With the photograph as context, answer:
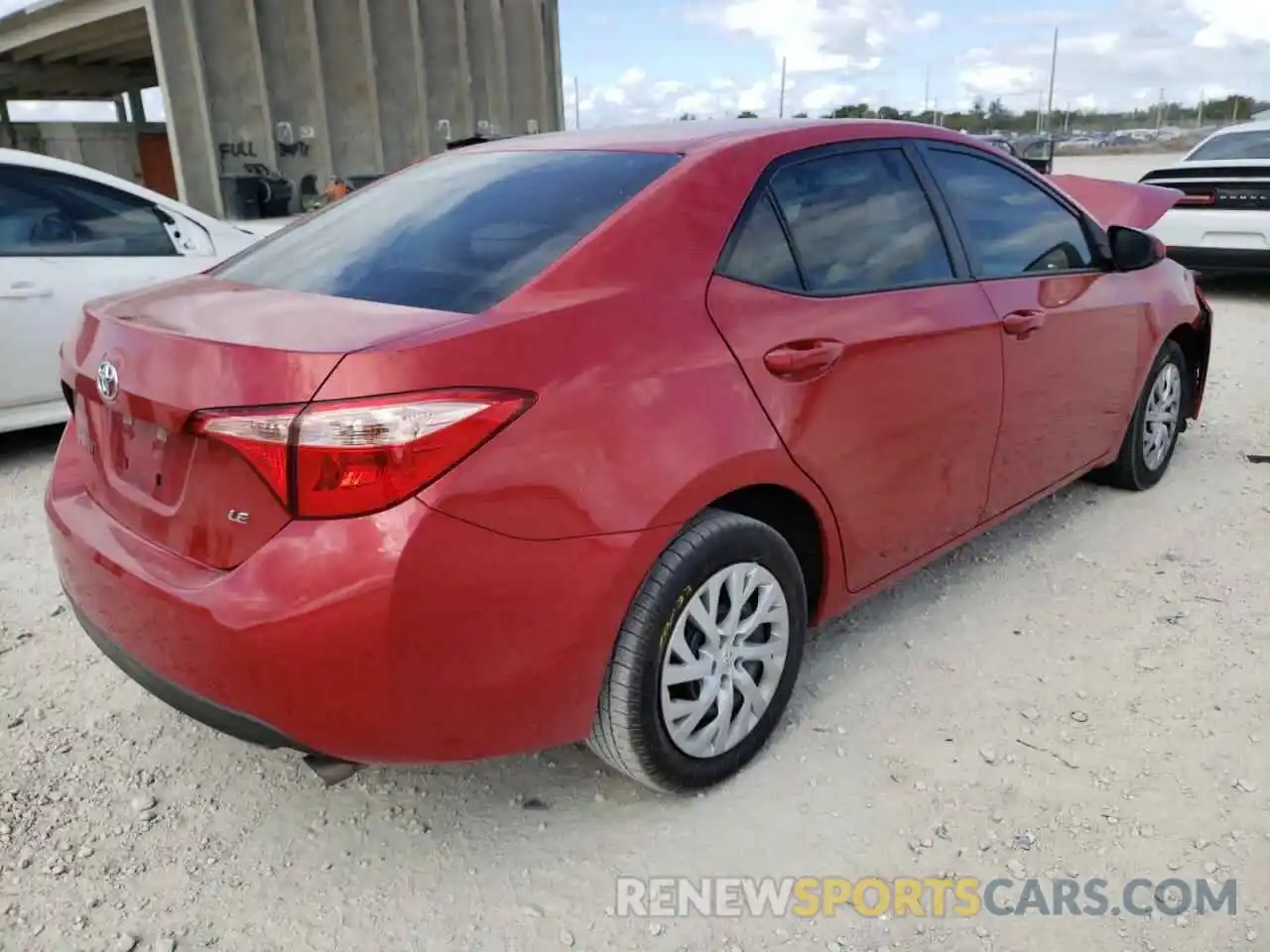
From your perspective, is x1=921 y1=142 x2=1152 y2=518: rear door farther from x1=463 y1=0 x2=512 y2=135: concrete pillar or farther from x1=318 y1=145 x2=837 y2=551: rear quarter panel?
x1=463 y1=0 x2=512 y2=135: concrete pillar

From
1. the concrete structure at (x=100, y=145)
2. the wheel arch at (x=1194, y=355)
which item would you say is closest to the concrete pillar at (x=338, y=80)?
the concrete structure at (x=100, y=145)

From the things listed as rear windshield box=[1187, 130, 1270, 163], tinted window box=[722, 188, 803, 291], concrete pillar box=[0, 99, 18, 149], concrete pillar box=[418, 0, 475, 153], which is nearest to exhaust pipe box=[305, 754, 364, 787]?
tinted window box=[722, 188, 803, 291]

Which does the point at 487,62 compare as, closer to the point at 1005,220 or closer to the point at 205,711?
the point at 1005,220

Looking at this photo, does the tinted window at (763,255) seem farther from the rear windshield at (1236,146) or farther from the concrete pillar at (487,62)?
the concrete pillar at (487,62)

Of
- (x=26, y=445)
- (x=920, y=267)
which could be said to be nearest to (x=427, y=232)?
(x=920, y=267)

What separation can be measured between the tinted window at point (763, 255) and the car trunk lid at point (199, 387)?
770 mm

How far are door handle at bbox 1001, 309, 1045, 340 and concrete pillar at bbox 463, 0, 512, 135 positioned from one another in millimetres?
21259

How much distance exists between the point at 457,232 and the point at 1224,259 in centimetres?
826

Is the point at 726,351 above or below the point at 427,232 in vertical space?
below

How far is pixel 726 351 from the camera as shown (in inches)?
89.0

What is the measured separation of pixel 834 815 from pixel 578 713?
2.35 ft

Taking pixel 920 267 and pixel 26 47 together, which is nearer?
pixel 920 267

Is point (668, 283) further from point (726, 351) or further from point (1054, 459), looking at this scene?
point (1054, 459)

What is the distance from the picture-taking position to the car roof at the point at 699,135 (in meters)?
2.56
